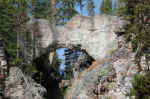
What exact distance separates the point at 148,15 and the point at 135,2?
1.66m

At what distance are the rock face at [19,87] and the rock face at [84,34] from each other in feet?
14.2

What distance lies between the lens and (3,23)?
17172mm

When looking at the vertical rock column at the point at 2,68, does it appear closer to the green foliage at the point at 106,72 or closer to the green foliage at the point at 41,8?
the green foliage at the point at 106,72

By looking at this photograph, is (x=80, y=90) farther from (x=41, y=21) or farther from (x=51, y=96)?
(x=51, y=96)

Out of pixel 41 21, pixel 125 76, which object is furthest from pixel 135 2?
pixel 41 21

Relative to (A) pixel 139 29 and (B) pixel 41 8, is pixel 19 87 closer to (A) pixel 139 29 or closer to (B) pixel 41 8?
(A) pixel 139 29

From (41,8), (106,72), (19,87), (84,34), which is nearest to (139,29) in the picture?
(106,72)

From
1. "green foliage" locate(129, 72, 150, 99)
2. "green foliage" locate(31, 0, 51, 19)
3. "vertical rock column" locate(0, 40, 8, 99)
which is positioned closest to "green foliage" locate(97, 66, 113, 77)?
"green foliage" locate(129, 72, 150, 99)

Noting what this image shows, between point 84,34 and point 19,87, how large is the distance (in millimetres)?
8529

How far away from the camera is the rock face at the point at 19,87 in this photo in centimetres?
1561

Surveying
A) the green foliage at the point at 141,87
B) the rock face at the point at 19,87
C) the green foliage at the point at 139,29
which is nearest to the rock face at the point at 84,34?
the rock face at the point at 19,87

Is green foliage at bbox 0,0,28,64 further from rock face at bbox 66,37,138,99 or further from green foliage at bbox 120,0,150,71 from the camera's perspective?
green foliage at bbox 120,0,150,71

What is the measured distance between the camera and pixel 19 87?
1590 cm

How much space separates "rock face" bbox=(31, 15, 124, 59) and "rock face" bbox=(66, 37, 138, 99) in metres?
3.56
